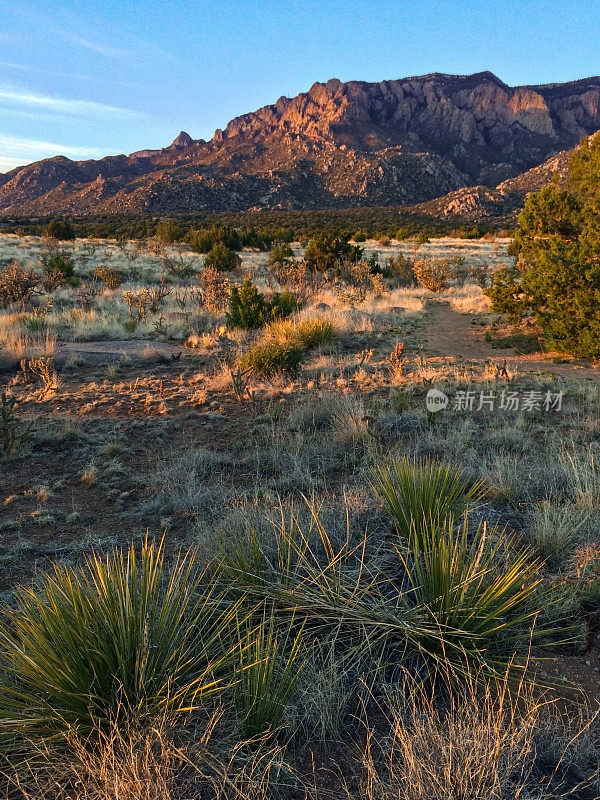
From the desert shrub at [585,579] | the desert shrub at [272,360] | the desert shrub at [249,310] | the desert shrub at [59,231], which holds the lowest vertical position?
the desert shrub at [585,579]

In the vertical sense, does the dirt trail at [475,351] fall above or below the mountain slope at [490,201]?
below

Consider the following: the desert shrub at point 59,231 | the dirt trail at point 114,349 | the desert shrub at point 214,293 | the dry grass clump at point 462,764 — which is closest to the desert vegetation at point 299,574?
the dry grass clump at point 462,764

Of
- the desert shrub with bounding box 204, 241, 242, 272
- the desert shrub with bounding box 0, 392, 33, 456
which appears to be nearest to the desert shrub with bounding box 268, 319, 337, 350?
the desert shrub with bounding box 0, 392, 33, 456

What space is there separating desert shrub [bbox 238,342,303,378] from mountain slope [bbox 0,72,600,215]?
6296 cm

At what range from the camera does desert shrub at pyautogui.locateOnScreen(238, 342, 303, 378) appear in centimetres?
804

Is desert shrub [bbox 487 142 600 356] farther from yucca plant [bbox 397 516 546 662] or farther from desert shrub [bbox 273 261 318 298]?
yucca plant [bbox 397 516 546 662]

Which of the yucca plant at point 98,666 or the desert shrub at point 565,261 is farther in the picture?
the desert shrub at point 565,261

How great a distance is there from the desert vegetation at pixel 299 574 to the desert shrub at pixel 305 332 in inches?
2.3

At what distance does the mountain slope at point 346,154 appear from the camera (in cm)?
7244

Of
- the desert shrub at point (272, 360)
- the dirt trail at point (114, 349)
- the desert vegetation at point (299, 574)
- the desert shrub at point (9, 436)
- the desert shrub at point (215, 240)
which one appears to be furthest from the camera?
the desert shrub at point (215, 240)

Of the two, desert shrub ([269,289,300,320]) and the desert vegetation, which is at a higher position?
desert shrub ([269,289,300,320])

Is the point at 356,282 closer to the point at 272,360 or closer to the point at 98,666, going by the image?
the point at 272,360

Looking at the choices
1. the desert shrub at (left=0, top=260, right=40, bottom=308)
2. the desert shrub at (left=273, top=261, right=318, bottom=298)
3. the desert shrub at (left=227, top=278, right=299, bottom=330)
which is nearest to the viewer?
the desert shrub at (left=227, top=278, right=299, bottom=330)

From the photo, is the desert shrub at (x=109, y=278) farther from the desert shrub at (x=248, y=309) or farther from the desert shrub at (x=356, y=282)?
the desert shrub at (x=248, y=309)
